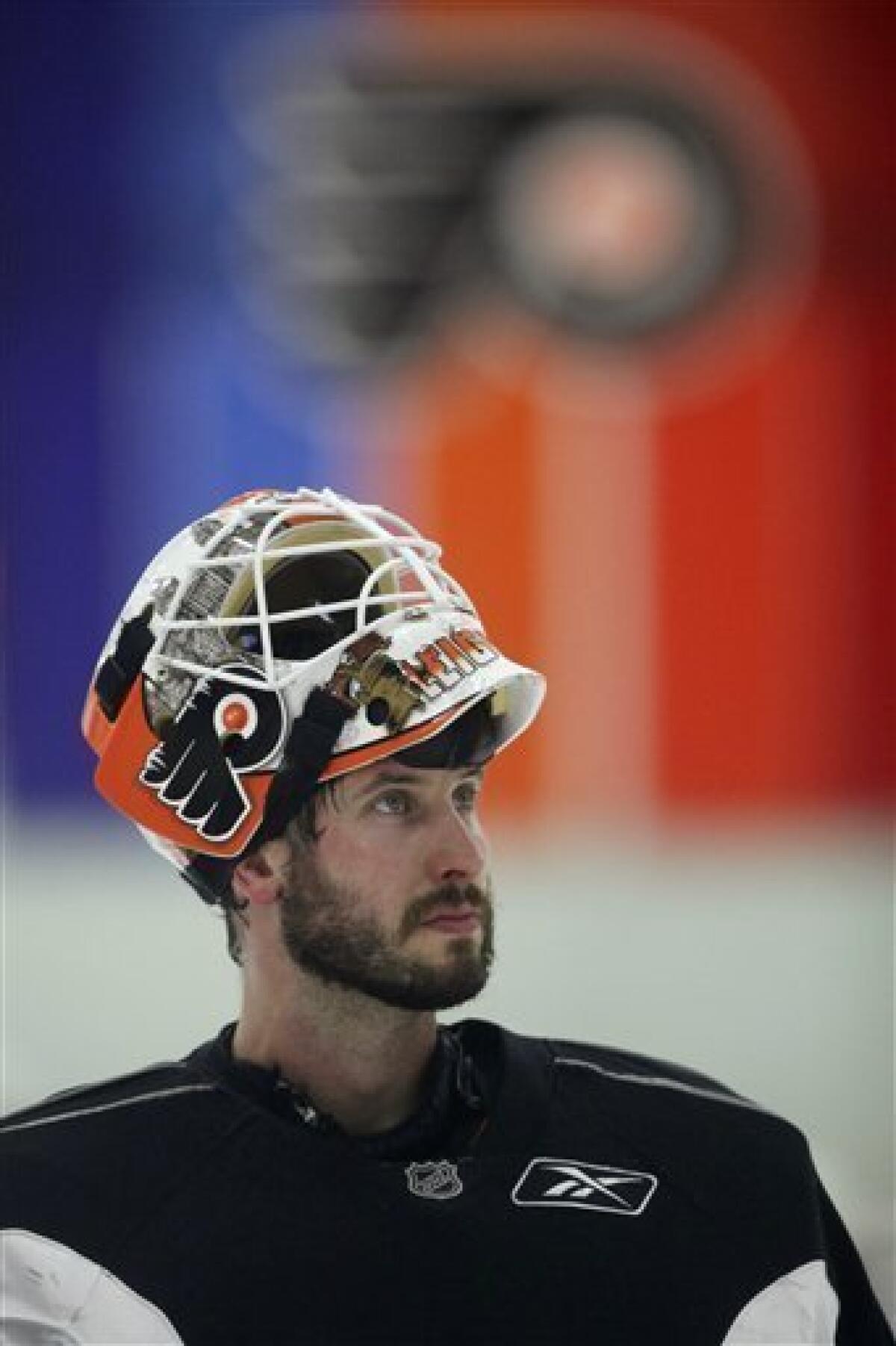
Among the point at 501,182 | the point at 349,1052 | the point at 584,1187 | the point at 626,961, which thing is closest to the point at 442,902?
the point at 349,1052

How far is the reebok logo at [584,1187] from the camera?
1.72m

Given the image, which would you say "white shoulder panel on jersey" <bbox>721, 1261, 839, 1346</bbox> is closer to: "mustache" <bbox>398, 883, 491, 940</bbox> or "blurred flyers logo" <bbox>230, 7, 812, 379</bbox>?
"mustache" <bbox>398, 883, 491, 940</bbox>

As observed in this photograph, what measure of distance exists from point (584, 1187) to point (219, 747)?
1.50 ft

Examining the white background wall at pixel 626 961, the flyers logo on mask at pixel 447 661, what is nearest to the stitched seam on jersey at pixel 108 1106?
the flyers logo on mask at pixel 447 661

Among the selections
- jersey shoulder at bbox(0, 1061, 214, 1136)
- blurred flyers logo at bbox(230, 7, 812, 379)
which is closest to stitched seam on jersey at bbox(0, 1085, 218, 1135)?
jersey shoulder at bbox(0, 1061, 214, 1136)

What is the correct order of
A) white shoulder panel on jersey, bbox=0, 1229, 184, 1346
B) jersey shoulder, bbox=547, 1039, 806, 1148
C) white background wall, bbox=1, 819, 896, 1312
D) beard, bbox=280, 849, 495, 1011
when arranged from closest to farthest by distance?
white shoulder panel on jersey, bbox=0, 1229, 184, 1346 < beard, bbox=280, 849, 495, 1011 < jersey shoulder, bbox=547, 1039, 806, 1148 < white background wall, bbox=1, 819, 896, 1312

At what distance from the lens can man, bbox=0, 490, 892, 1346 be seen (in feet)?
5.38

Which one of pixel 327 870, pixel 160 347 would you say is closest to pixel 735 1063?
pixel 160 347

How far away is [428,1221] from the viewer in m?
1.67

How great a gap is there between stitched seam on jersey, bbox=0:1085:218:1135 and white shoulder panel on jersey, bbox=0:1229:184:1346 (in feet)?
0.40

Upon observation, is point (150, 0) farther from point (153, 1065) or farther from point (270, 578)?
point (153, 1065)

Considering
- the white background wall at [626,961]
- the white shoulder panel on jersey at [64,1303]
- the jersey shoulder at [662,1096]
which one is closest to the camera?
the white shoulder panel on jersey at [64,1303]

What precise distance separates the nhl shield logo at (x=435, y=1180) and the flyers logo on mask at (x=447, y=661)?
1.21 feet

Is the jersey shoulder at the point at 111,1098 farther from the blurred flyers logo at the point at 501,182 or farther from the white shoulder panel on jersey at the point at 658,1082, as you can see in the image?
the blurred flyers logo at the point at 501,182
